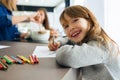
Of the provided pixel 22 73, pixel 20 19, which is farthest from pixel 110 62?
pixel 20 19

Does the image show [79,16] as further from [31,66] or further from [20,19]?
[20,19]

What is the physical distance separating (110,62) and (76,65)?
0.16 meters

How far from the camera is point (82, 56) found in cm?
69

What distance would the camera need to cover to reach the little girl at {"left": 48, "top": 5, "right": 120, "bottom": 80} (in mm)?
687

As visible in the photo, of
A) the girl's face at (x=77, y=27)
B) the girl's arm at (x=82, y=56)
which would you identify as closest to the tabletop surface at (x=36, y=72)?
the girl's arm at (x=82, y=56)

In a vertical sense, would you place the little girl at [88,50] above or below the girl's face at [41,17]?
above

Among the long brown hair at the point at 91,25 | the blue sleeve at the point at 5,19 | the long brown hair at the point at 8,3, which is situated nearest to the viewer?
the long brown hair at the point at 91,25

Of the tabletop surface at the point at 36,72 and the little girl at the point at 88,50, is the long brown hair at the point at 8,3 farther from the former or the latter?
the tabletop surface at the point at 36,72

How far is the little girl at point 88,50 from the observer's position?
69 centimetres

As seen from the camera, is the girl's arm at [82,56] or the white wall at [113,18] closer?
the girl's arm at [82,56]

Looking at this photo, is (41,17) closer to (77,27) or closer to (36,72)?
(77,27)

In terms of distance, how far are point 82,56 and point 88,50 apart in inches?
1.4

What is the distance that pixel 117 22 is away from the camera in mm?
1714

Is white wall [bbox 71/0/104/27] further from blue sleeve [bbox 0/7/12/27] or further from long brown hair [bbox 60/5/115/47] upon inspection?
long brown hair [bbox 60/5/115/47]
